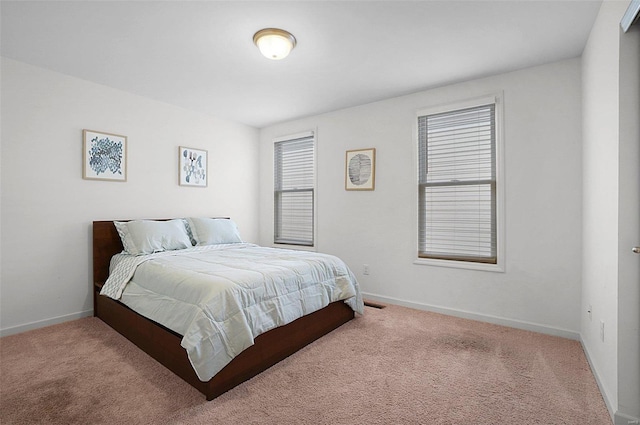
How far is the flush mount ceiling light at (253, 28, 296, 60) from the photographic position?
92.7 inches

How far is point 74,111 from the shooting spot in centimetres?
321

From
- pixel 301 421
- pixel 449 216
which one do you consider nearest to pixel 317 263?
pixel 301 421

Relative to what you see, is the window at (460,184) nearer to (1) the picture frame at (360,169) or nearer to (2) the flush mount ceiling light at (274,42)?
(1) the picture frame at (360,169)

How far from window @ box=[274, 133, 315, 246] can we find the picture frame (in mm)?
618

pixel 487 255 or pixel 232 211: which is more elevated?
pixel 232 211

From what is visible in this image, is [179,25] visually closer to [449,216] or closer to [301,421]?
[301,421]

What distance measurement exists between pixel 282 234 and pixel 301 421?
3.39m

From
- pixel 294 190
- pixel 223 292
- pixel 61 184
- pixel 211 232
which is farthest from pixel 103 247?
pixel 294 190

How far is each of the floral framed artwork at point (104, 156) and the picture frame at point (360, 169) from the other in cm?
267

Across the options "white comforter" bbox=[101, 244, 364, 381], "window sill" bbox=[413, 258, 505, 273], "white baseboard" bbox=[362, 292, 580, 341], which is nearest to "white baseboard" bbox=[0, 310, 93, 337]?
"white comforter" bbox=[101, 244, 364, 381]

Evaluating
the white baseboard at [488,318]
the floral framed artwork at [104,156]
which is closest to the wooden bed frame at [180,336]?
the floral framed artwork at [104,156]

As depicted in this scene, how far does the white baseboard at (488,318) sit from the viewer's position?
2771 mm

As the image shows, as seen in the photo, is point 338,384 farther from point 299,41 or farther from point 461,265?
point 299,41

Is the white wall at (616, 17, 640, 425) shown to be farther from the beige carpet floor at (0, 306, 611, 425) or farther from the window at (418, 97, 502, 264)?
the window at (418, 97, 502, 264)
